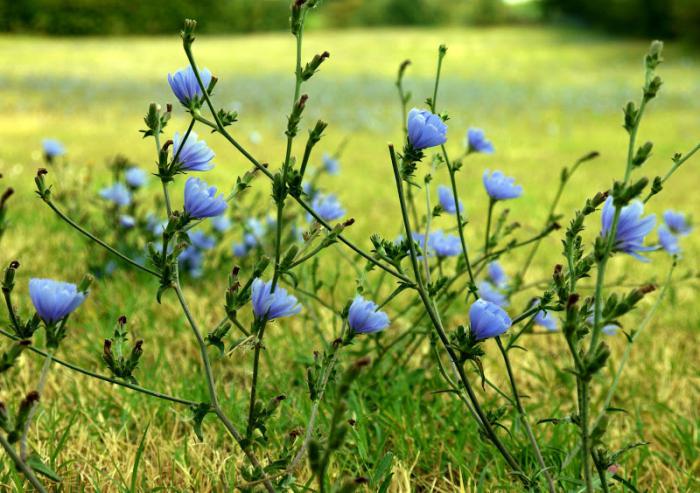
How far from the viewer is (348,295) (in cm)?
242

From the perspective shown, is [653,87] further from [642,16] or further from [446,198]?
[642,16]

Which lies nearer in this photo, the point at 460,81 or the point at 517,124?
the point at 517,124

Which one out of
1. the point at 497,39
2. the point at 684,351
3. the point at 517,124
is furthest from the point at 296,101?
the point at 497,39

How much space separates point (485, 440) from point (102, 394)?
0.92 metres

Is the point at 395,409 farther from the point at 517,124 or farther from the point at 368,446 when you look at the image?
the point at 517,124

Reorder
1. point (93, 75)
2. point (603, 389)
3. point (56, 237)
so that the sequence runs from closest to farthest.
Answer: point (603, 389) < point (56, 237) < point (93, 75)

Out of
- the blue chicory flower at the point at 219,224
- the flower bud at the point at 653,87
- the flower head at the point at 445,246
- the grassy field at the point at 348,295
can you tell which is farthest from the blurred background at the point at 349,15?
the flower bud at the point at 653,87

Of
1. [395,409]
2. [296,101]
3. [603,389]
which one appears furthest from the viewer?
[603,389]

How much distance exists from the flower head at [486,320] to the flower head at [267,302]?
27cm

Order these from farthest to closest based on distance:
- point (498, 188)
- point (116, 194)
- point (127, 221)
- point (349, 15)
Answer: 1. point (349, 15)
2. point (116, 194)
3. point (127, 221)
4. point (498, 188)

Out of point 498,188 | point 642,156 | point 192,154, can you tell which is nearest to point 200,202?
point 192,154

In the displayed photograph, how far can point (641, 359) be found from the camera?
6.61 ft

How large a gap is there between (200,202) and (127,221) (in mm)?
1478

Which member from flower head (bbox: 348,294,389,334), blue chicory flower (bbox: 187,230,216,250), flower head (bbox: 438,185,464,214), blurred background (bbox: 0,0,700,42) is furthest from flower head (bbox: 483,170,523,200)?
blurred background (bbox: 0,0,700,42)
